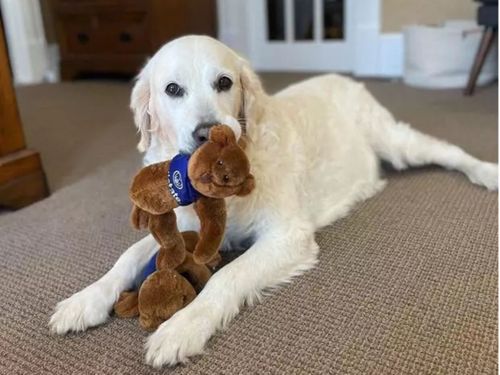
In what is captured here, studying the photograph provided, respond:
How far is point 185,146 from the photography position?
117 cm

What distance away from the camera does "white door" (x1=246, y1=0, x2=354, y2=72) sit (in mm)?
4270

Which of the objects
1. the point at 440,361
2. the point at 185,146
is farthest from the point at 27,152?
the point at 440,361

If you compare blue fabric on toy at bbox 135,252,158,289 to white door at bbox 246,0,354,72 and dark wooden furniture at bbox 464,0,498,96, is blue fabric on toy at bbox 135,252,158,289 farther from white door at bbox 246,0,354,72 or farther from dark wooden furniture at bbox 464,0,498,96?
white door at bbox 246,0,354,72

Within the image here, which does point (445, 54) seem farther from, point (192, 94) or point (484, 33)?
point (192, 94)

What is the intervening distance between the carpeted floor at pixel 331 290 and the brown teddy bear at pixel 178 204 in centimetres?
8

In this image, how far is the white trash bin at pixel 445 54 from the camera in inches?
133

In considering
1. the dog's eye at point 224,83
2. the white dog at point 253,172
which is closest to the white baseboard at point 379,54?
the white dog at point 253,172

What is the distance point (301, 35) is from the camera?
4.46m

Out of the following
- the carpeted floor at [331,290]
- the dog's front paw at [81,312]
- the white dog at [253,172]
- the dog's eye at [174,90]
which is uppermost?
the dog's eye at [174,90]

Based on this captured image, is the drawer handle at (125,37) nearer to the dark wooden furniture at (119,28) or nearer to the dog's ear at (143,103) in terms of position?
→ the dark wooden furniture at (119,28)

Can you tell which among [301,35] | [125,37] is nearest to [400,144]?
[301,35]

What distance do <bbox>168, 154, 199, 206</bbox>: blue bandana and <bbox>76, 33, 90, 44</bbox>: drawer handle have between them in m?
→ 3.66

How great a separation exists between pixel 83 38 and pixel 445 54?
9.22 feet

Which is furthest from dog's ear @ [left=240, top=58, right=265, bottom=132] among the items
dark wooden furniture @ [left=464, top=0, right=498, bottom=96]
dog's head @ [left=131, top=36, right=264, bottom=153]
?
dark wooden furniture @ [left=464, top=0, right=498, bottom=96]
